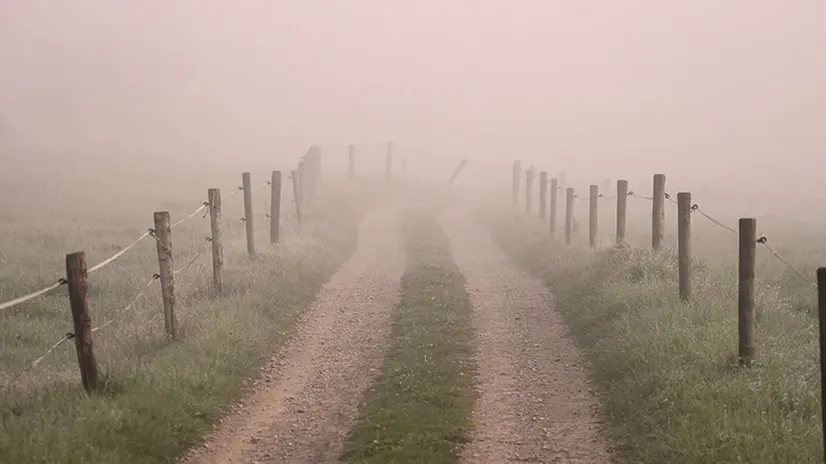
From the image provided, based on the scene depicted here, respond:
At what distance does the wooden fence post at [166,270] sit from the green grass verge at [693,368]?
7.06 m

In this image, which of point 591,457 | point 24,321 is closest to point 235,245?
point 24,321

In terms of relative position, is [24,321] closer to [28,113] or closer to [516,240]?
[516,240]

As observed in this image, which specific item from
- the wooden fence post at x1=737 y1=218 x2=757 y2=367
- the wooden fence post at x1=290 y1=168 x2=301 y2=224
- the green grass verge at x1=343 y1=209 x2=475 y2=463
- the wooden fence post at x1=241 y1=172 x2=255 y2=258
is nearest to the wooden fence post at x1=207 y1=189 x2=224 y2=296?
the wooden fence post at x1=241 y1=172 x2=255 y2=258

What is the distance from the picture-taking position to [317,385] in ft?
35.6

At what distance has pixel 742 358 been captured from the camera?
954 cm

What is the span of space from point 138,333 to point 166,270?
1.35m

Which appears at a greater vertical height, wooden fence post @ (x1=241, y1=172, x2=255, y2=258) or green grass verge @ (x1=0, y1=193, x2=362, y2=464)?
wooden fence post @ (x1=241, y1=172, x2=255, y2=258)

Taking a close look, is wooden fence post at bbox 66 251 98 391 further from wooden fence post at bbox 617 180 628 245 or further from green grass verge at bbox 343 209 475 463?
wooden fence post at bbox 617 180 628 245

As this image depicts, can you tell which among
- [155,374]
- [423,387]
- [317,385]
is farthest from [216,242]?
[423,387]

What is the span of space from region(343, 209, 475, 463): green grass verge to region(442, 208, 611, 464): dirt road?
0.93ft

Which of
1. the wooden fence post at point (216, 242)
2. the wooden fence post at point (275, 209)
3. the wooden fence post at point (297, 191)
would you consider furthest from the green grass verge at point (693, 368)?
the wooden fence post at point (297, 191)

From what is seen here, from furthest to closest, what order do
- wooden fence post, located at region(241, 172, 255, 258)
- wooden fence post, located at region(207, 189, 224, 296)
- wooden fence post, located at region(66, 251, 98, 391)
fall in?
wooden fence post, located at region(241, 172, 255, 258) < wooden fence post, located at region(207, 189, 224, 296) < wooden fence post, located at region(66, 251, 98, 391)

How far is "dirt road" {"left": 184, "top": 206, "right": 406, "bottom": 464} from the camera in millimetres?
8539

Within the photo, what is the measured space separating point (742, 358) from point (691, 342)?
2.61 feet
